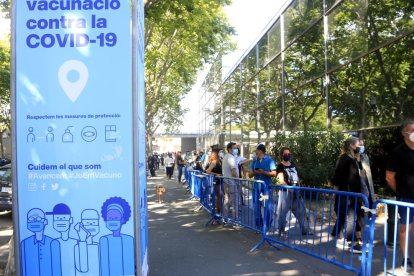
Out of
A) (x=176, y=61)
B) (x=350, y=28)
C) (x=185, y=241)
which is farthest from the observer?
(x=176, y=61)

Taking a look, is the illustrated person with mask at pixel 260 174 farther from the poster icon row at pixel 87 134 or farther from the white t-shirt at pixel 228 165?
the poster icon row at pixel 87 134

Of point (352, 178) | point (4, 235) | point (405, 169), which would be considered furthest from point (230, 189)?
point (4, 235)

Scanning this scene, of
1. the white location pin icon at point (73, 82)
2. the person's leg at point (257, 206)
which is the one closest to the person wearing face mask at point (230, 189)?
the person's leg at point (257, 206)

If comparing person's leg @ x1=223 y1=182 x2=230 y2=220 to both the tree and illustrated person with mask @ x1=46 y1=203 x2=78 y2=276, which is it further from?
illustrated person with mask @ x1=46 y1=203 x2=78 y2=276

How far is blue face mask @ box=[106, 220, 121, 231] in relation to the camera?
11.6 ft

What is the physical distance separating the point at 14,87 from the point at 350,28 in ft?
36.0

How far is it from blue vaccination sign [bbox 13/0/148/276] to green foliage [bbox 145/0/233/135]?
556 cm

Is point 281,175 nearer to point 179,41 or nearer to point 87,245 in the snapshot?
A: point 87,245

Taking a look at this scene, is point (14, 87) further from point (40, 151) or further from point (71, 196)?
point (71, 196)

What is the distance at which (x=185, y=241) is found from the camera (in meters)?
7.97

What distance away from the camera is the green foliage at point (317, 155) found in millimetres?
11836

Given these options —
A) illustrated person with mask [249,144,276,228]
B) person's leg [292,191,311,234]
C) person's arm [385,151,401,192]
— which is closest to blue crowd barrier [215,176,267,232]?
illustrated person with mask [249,144,276,228]

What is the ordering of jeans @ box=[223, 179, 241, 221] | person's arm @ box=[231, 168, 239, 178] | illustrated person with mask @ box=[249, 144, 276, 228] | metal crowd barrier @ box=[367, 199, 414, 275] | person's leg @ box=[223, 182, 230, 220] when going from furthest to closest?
person's arm @ box=[231, 168, 239, 178] → person's leg @ box=[223, 182, 230, 220] → jeans @ box=[223, 179, 241, 221] → illustrated person with mask @ box=[249, 144, 276, 228] → metal crowd barrier @ box=[367, 199, 414, 275]

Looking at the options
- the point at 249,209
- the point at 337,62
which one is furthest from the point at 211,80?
the point at 249,209
